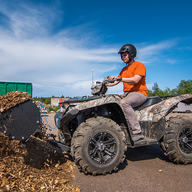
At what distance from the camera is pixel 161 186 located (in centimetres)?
281

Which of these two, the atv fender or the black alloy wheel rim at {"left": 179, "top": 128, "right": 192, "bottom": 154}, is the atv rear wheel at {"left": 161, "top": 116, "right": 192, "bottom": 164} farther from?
the atv fender

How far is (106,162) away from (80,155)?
0.57m

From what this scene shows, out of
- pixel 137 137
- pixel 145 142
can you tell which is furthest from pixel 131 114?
pixel 145 142

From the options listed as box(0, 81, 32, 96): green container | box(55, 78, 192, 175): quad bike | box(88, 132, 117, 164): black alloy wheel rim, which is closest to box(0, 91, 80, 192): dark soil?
box(55, 78, 192, 175): quad bike

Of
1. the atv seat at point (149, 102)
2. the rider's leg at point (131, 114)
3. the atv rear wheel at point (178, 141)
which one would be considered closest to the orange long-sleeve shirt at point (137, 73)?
the atv seat at point (149, 102)

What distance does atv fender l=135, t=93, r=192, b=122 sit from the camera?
375 centimetres

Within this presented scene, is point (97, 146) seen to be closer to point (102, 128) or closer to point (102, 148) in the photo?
point (102, 148)

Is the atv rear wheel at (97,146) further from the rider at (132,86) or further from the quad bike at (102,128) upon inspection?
Result: the rider at (132,86)

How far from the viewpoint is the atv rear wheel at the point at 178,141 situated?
12.0 ft

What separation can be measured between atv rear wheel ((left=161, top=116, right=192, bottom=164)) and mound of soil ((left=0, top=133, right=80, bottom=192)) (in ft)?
7.19

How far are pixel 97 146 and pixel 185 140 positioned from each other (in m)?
2.14

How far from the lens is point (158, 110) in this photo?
3795mm

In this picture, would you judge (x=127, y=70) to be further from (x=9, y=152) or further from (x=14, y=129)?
(x=9, y=152)

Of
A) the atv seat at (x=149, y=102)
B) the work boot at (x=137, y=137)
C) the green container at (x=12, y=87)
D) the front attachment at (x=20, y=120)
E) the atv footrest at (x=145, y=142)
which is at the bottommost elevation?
the atv footrest at (x=145, y=142)
